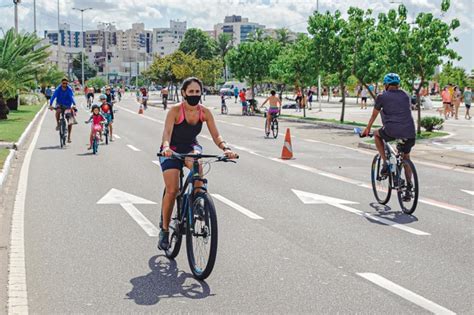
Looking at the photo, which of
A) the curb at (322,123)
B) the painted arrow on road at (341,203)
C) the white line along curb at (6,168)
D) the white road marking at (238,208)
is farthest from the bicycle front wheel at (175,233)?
the curb at (322,123)

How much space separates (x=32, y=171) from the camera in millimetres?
15055

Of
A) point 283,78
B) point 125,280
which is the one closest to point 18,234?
point 125,280

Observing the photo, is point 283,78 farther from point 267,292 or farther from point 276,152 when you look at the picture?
point 267,292

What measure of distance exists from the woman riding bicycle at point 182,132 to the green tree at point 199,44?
12774 cm

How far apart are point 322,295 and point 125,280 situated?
1.78m

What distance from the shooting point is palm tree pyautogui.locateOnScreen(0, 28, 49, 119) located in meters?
30.2

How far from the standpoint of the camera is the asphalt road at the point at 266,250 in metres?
5.91

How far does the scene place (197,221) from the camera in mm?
6598

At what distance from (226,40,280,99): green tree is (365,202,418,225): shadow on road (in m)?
40.6

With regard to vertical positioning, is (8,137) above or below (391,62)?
below

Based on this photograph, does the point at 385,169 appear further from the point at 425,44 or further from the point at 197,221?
the point at 425,44

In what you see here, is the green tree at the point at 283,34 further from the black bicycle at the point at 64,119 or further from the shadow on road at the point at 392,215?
the shadow on road at the point at 392,215

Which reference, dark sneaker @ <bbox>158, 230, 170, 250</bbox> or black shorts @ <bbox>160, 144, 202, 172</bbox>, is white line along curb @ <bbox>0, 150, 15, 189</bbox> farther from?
black shorts @ <bbox>160, 144, 202, 172</bbox>

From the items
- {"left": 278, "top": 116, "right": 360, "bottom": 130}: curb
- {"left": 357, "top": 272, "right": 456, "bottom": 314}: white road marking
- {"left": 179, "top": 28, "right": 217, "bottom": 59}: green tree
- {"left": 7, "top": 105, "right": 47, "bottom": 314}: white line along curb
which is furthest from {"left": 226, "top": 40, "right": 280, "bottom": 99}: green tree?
{"left": 179, "top": 28, "right": 217, "bottom": 59}: green tree
